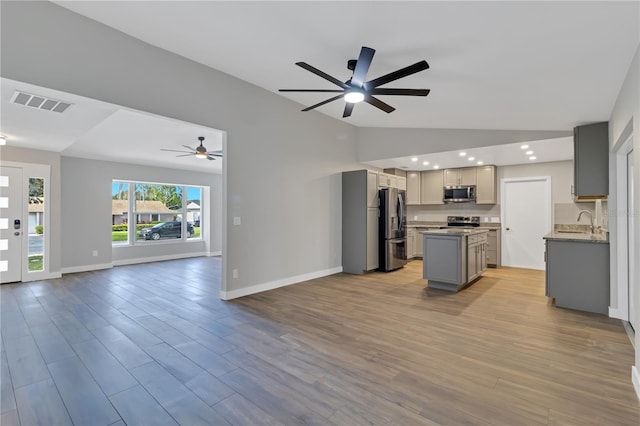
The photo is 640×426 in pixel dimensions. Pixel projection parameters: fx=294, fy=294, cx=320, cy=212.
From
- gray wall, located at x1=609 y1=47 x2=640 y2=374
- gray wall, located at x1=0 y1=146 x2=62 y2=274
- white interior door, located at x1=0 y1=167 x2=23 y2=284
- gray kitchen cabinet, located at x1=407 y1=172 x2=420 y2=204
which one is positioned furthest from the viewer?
gray kitchen cabinet, located at x1=407 y1=172 x2=420 y2=204

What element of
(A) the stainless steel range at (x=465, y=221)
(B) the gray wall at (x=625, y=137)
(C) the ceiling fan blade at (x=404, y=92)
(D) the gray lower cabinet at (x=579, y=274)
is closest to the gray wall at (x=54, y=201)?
(C) the ceiling fan blade at (x=404, y=92)

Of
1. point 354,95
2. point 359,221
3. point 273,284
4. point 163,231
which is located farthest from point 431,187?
point 163,231

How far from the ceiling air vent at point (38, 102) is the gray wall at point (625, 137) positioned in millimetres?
5352

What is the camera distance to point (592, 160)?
3.81 m

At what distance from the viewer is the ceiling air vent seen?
3070 millimetres

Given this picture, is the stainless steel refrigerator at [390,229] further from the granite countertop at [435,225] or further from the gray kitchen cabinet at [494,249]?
the gray kitchen cabinet at [494,249]

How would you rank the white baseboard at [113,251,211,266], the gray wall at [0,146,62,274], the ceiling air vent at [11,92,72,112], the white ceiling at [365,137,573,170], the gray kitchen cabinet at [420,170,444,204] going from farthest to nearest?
the gray kitchen cabinet at [420,170,444,204]
the white baseboard at [113,251,211,266]
the gray wall at [0,146,62,274]
the white ceiling at [365,137,573,170]
the ceiling air vent at [11,92,72,112]

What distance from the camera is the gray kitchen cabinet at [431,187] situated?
759cm

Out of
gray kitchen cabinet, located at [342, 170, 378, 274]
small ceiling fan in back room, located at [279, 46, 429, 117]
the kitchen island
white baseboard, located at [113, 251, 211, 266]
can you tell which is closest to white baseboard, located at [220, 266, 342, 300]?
gray kitchen cabinet, located at [342, 170, 378, 274]

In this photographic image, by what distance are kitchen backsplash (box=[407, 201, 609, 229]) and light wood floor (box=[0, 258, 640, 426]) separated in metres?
2.74

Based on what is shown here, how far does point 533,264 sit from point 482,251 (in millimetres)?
1852

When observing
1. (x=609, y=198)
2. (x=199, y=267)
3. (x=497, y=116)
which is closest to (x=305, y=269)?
(x=199, y=267)

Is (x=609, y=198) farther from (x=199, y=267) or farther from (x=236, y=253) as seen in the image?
(x=199, y=267)

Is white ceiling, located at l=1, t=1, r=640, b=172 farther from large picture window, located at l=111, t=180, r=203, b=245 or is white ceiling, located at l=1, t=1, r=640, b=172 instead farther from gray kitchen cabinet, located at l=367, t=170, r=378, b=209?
large picture window, located at l=111, t=180, r=203, b=245
